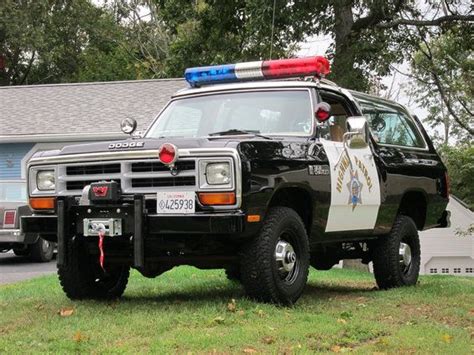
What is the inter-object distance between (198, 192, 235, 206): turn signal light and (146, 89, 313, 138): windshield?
1348mm

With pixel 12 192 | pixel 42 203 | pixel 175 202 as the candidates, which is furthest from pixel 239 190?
pixel 12 192

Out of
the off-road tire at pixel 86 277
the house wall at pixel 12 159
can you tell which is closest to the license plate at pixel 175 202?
the off-road tire at pixel 86 277

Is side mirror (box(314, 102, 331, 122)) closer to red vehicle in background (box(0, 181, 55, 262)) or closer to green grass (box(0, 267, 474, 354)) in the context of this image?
green grass (box(0, 267, 474, 354))

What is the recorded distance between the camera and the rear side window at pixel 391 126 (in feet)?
27.7

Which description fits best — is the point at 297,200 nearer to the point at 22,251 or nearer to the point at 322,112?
the point at 322,112

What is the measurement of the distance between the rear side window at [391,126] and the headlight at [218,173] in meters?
2.82

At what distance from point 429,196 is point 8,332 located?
5.22 m

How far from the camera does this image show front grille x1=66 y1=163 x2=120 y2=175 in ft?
20.7

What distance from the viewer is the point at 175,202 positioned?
5.92 meters

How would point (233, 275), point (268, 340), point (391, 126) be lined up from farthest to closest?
point (391, 126)
point (233, 275)
point (268, 340)

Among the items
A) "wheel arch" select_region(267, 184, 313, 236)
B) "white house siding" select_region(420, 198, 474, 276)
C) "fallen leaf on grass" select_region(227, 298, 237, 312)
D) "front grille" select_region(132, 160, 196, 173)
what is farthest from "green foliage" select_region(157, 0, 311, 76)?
"white house siding" select_region(420, 198, 474, 276)

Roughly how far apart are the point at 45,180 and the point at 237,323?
226 centimetres

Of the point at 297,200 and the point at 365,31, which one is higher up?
the point at 365,31

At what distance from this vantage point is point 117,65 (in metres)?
37.1
